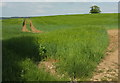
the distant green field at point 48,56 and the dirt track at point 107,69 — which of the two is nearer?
the distant green field at point 48,56

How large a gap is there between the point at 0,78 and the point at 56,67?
2470 millimetres

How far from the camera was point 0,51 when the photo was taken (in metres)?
6.04

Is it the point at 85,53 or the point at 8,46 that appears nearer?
the point at 8,46

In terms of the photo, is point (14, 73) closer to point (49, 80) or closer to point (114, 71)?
point (49, 80)

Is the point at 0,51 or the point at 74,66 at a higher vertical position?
the point at 0,51

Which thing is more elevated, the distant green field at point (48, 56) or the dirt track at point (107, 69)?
the distant green field at point (48, 56)

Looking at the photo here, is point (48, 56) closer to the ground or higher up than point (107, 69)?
higher up

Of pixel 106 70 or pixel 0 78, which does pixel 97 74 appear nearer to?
pixel 106 70

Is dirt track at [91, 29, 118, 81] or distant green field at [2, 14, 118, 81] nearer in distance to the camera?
distant green field at [2, 14, 118, 81]

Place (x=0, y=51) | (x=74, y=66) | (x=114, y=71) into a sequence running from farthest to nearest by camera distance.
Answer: (x=114, y=71)
(x=74, y=66)
(x=0, y=51)

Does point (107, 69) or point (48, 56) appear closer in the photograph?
point (107, 69)

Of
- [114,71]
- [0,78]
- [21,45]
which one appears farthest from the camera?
[21,45]

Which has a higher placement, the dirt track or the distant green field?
the distant green field

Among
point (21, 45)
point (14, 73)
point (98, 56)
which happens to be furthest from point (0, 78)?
point (98, 56)
